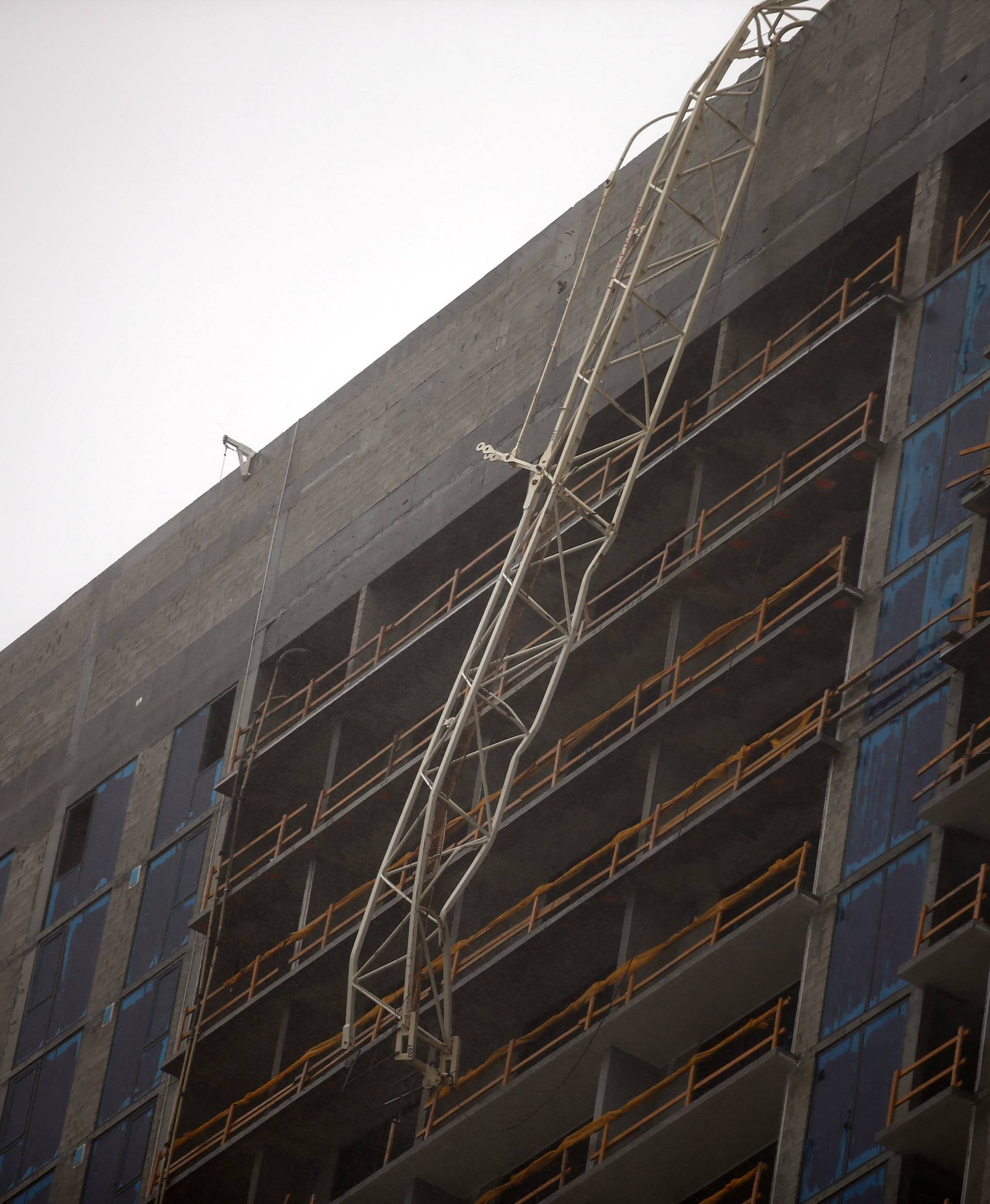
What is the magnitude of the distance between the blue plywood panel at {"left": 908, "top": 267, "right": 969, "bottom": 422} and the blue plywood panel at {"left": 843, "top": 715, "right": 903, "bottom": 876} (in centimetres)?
506

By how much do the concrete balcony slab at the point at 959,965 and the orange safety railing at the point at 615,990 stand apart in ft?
8.79

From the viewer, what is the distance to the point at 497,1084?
108ft

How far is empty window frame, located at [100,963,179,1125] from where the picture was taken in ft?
129

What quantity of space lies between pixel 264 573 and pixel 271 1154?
11.7 m

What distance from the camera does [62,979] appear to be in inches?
1673

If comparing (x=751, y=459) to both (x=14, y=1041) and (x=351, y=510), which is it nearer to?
(x=351, y=510)

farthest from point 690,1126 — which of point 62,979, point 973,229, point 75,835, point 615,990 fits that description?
point 75,835

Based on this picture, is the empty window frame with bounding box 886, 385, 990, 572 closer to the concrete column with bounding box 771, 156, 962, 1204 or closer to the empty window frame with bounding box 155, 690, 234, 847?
the concrete column with bounding box 771, 156, 962, 1204

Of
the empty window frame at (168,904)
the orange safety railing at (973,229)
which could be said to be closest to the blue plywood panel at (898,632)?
the orange safety railing at (973,229)

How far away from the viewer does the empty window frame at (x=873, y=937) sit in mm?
27719

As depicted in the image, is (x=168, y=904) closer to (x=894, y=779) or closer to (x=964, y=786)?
(x=894, y=779)

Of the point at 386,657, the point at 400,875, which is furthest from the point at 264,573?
the point at 400,875

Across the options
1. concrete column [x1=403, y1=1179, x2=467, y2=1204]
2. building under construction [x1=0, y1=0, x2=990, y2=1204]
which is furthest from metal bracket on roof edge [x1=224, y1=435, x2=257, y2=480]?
concrete column [x1=403, y1=1179, x2=467, y2=1204]

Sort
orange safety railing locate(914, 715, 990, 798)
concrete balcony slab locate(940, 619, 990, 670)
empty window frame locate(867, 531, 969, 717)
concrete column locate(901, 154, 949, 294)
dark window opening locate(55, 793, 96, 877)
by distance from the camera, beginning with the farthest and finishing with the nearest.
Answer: dark window opening locate(55, 793, 96, 877) < concrete column locate(901, 154, 949, 294) < empty window frame locate(867, 531, 969, 717) < concrete balcony slab locate(940, 619, 990, 670) < orange safety railing locate(914, 715, 990, 798)
